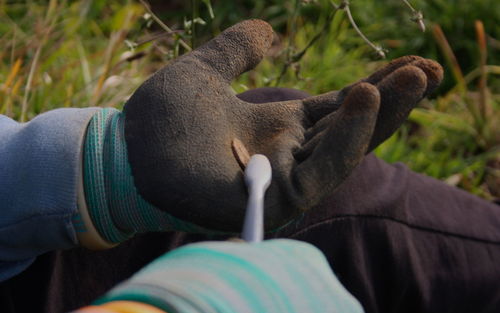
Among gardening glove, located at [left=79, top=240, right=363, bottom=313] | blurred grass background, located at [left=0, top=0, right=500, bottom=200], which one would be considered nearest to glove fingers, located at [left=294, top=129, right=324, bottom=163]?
gardening glove, located at [left=79, top=240, right=363, bottom=313]

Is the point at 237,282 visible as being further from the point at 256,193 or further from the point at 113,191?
the point at 113,191

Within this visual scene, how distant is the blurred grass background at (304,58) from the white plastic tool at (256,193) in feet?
1.73

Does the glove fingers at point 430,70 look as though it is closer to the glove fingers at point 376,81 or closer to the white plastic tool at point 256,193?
the glove fingers at point 376,81

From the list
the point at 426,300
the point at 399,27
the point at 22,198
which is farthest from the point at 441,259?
the point at 399,27

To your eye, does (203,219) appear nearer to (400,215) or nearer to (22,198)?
(22,198)

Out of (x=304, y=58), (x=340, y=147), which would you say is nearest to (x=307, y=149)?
(x=340, y=147)

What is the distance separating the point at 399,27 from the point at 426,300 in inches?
65.0

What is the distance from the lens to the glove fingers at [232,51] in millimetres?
917

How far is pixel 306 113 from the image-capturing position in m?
0.94

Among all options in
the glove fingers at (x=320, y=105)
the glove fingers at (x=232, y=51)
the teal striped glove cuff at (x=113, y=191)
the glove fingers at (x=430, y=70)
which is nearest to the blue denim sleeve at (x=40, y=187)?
the teal striped glove cuff at (x=113, y=191)

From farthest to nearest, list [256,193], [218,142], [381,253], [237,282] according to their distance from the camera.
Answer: [381,253] < [218,142] < [256,193] < [237,282]

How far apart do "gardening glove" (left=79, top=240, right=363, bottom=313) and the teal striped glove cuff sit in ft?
0.87

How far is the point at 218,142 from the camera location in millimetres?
865

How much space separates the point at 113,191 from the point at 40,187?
0.30 feet
